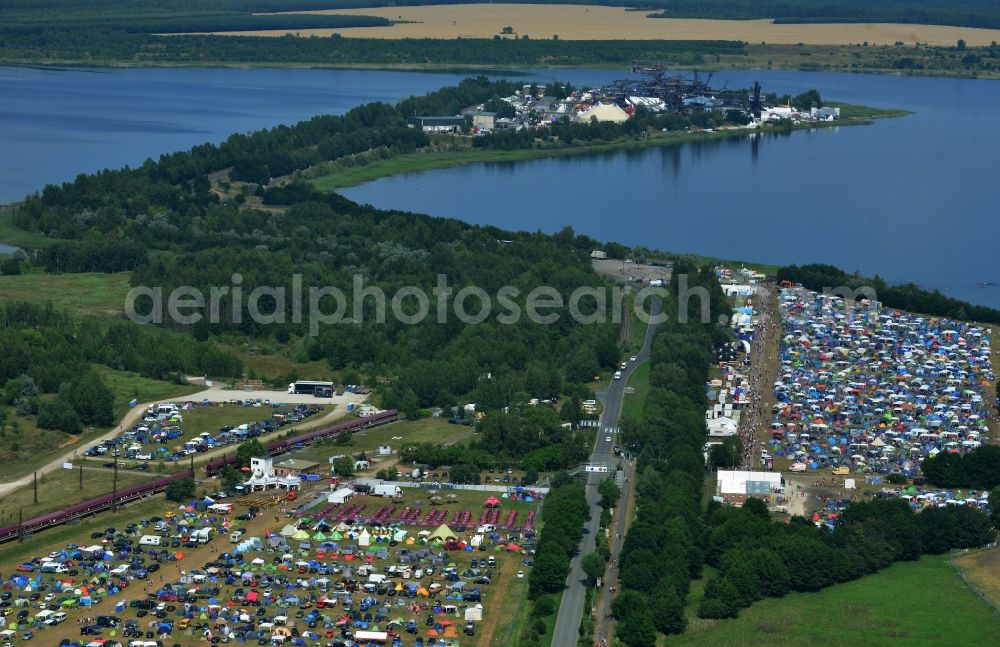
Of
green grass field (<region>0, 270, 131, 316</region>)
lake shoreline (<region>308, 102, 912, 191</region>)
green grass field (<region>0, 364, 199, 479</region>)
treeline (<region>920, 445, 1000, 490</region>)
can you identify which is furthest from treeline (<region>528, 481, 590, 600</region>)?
lake shoreline (<region>308, 102, 912, 191</region>)

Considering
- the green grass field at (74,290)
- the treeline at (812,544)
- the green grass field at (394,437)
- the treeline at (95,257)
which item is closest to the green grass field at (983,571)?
the treeline at (812,544)

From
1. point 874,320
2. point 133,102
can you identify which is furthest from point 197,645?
point 133,102

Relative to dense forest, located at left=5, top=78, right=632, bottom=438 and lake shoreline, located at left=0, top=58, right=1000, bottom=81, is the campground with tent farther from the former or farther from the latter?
lake shoreline, located at left=0, top=58, right=1000, bottom=81

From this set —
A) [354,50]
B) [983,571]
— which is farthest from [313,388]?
[354,50]

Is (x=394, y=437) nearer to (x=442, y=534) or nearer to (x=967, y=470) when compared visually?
(x=442, y=534)

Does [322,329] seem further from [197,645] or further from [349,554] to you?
[197,645]

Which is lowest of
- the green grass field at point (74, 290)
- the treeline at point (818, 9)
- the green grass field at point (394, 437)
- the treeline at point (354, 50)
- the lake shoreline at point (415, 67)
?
the green grass field at point (394, 437)

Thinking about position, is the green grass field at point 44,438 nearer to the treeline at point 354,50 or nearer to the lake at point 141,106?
the lake at point 141,106
